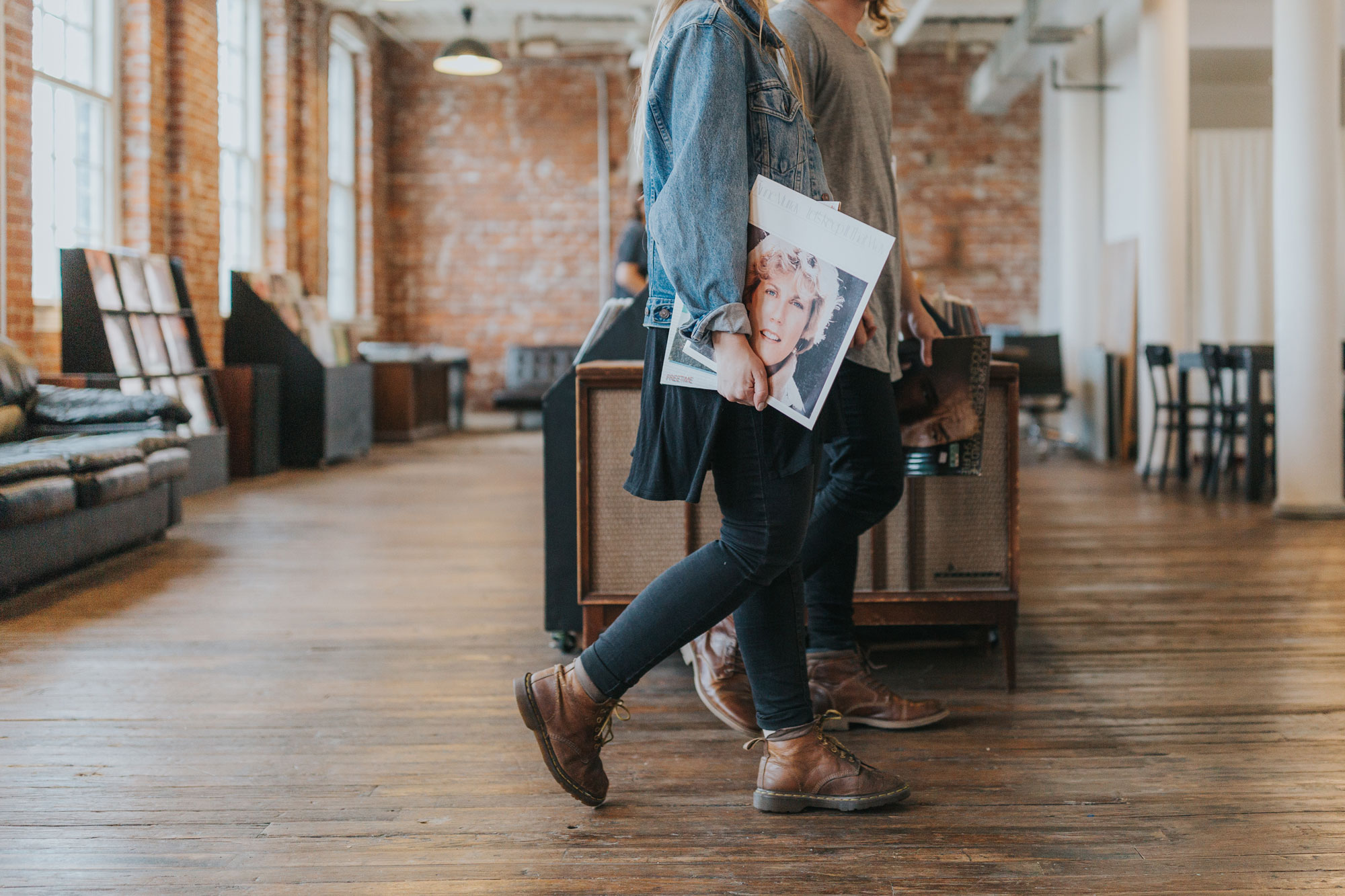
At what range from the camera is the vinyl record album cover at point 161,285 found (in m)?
6.34

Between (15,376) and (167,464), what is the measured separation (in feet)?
2.33

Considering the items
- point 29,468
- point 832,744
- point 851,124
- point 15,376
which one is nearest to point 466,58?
point 15,376

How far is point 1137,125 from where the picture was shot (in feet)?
27.8

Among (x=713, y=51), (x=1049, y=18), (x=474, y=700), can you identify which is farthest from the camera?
(x=1049, y=18)

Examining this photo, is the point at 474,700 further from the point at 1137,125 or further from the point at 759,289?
the point at 1137,125

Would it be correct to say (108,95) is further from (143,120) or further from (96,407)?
(96,407)

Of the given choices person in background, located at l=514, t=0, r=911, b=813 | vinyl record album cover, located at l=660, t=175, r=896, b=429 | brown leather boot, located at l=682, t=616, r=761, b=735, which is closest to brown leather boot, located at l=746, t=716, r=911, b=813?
person in background, located at l=514, t=0, r=911, b=813

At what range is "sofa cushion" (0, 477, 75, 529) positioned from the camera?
3.37 metres

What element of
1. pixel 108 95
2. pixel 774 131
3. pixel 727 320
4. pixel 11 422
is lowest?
pixel 11 422

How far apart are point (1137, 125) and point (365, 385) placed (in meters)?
6.11

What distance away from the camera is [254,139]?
887 cm

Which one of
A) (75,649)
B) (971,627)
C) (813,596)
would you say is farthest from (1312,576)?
(75,649)

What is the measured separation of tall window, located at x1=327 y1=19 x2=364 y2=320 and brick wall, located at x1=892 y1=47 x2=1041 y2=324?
5.65m

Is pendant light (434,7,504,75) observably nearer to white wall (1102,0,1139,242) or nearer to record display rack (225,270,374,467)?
record display rack (225,270,374,467)
